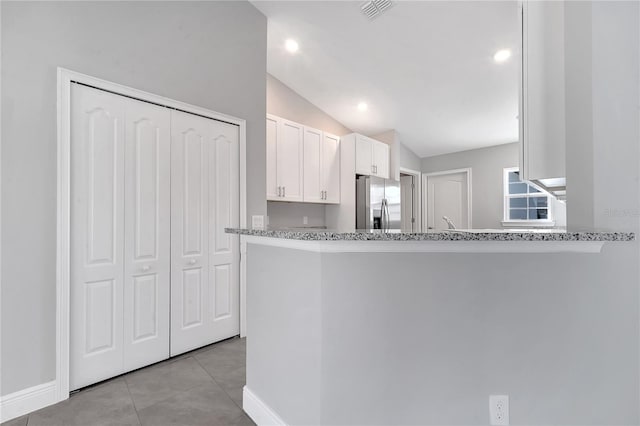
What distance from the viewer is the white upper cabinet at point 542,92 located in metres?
1.44

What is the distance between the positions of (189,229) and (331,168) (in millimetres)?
2469

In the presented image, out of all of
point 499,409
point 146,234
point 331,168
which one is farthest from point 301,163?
point 499,409

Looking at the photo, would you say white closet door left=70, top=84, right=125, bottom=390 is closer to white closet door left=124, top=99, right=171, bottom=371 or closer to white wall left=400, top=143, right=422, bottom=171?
white closet door left=124, top=99, right=171, bottom=371

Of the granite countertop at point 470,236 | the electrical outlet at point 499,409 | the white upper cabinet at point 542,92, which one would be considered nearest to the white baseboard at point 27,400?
the granite countertop at point 470,236

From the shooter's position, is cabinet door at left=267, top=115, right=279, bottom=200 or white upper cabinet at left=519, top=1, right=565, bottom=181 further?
cabinet door at left=267, top=115, right=279, bottom=200

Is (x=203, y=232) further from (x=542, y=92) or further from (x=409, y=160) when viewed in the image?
(x=409, y=160)

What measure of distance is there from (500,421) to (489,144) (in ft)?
17.2

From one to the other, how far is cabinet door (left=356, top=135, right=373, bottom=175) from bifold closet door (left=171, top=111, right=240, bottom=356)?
2.11 meters

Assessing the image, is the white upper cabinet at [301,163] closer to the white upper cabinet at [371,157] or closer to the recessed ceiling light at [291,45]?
the white upper cabinet at [371,157]

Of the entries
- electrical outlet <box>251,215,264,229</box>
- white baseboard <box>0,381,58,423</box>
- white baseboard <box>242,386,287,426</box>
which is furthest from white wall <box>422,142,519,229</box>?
white baseboard <box>0,381,58,423</box>

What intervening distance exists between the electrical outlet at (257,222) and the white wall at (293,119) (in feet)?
3.53

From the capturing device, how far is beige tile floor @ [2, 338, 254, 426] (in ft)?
5.46

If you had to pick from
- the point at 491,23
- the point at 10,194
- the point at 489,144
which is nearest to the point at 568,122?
the point at 491,23

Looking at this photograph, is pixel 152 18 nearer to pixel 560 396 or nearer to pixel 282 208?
pixel 282 208
